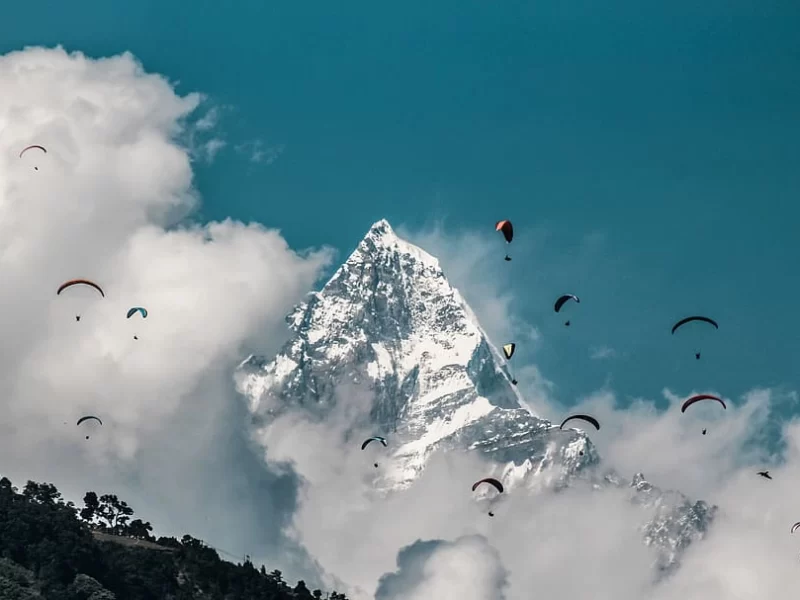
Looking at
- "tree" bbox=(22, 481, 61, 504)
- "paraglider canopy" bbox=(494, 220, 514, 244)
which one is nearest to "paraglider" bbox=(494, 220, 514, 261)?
"paraglider canopy" bbox=(494, 220, 514, 244)

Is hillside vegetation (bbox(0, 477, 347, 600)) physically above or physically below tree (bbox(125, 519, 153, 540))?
below

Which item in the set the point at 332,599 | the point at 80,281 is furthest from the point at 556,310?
the point at 332,599

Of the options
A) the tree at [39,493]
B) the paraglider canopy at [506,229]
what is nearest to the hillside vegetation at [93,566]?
the tree at [39,493]

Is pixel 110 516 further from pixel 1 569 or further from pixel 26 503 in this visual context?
pixel 1 569

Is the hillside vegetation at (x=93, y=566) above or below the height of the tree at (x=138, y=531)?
below

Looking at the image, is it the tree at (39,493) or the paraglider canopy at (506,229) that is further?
the tree at (39,493)

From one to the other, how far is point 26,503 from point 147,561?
49.9ft

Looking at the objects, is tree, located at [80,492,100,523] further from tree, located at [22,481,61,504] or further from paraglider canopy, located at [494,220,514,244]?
paraglider canopy, located at [494,220,514,244]

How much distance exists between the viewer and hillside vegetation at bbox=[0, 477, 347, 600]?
506 ft

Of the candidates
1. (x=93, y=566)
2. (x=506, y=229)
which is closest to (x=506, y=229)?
(x=506, y=229)

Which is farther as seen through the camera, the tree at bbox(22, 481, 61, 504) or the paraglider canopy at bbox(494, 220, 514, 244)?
the tree at bbox(22, 481, 61, 504)

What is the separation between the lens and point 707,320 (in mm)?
116062

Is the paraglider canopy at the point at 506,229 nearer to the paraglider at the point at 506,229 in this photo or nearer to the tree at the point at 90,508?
the paraglider at the point at 506,229

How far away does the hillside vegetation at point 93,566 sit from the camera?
506 ft
